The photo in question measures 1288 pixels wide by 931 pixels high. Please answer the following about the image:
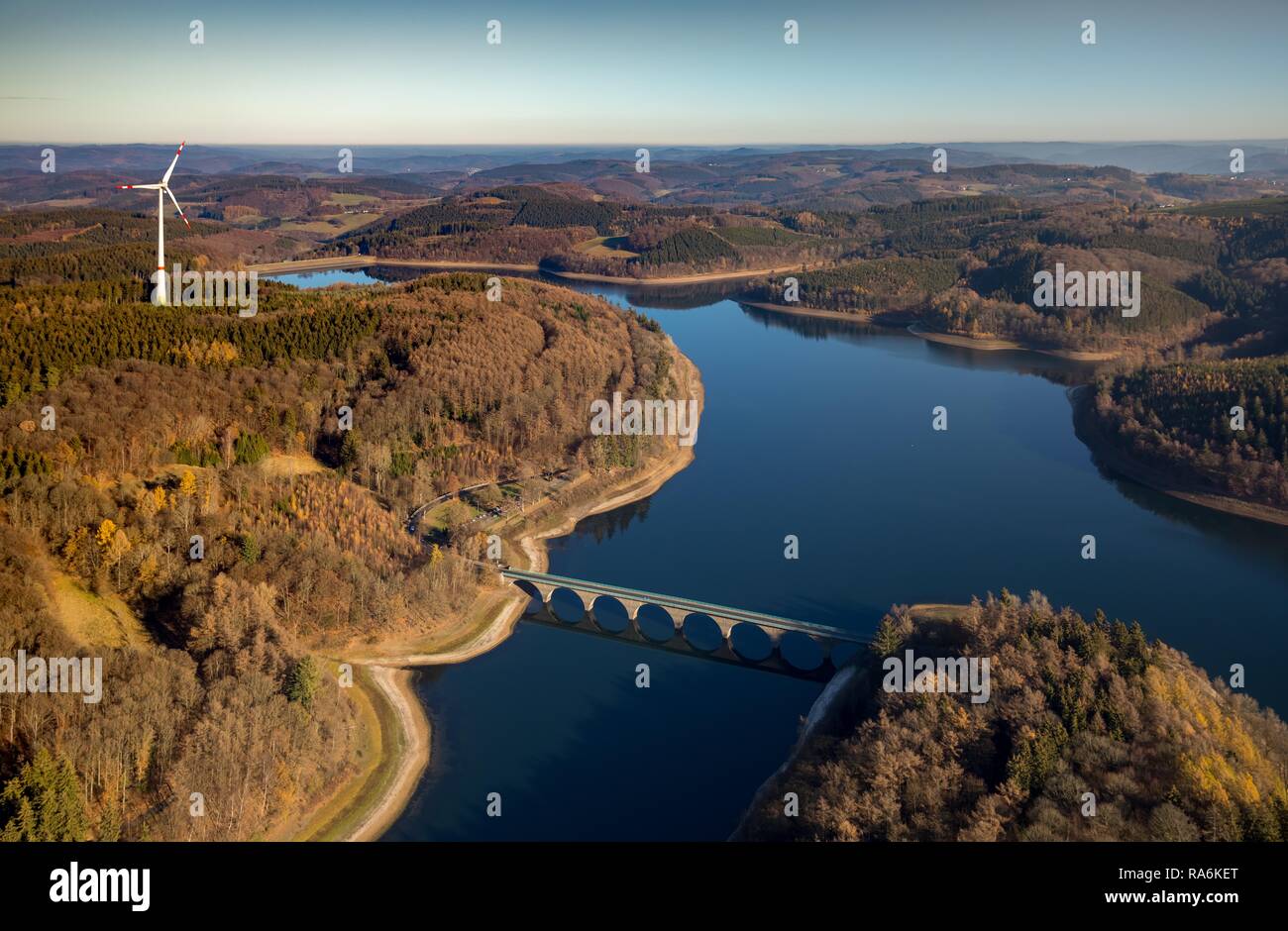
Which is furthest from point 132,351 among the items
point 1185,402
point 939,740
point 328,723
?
point 1185,402

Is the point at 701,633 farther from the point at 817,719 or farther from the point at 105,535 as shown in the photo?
the point at 105,535

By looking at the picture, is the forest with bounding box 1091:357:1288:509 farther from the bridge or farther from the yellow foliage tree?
the yellow foliage tree

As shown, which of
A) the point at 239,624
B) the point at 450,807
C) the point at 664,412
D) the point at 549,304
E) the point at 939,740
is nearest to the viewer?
the point at 939,740

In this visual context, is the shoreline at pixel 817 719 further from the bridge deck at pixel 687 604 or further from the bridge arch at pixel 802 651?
the bridge deck at pixel 687 604

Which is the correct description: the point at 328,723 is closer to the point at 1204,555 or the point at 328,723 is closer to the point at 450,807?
the point at 450,807

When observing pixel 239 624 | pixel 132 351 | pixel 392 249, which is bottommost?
pixel 239 624

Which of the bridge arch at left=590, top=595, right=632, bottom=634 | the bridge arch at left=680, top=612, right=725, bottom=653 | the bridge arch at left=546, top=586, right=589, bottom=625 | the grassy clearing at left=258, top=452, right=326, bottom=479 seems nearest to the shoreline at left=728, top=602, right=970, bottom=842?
the bridge arch at left=680, top=612, right=725, bottom=653
